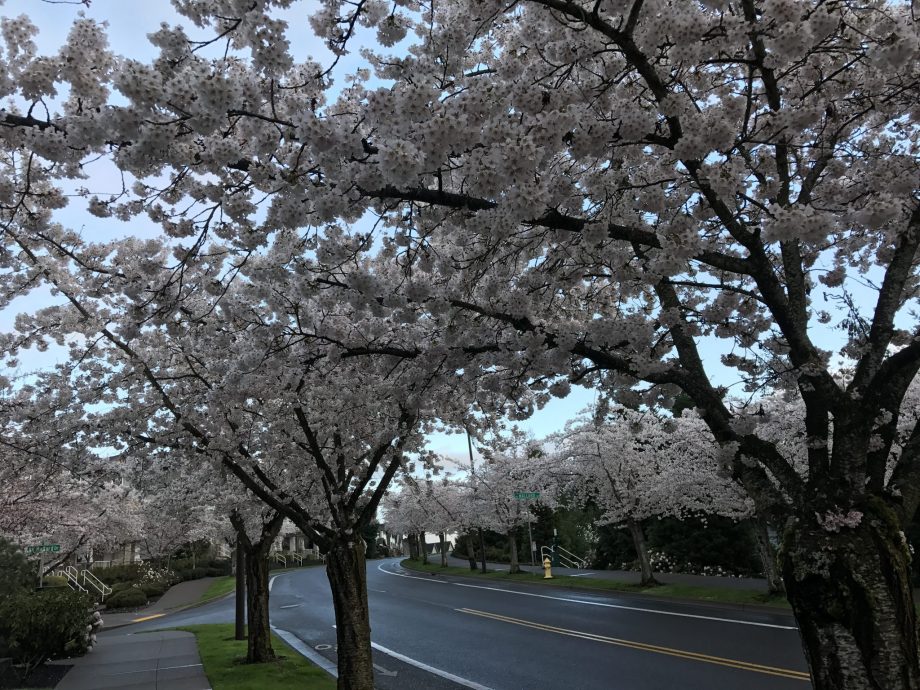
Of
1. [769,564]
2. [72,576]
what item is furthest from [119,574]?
[769,564]

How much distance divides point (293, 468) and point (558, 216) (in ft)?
25.0

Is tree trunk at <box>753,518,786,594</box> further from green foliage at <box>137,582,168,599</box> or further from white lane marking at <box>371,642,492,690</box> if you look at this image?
green foliage at <box>137,582,168,599</box>

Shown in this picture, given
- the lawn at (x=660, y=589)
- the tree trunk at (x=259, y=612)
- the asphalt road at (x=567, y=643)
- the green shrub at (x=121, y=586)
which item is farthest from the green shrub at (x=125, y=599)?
the tree trunk at (x=259, y=612)

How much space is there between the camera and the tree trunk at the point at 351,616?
784cm

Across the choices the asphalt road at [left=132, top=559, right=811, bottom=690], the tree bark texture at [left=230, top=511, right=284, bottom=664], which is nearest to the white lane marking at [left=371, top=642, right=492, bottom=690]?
the asphalt road at [left=132, top=559, right=811, bottom=690]

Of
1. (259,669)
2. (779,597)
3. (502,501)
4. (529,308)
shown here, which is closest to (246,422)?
(259,669)

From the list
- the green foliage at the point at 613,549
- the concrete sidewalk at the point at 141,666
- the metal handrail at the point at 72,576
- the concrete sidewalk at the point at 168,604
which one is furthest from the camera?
the metal handrail at the point at 72,576

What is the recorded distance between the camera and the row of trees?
374 cm

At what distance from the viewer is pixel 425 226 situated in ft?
17.2

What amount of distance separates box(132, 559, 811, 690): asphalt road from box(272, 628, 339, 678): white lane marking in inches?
11.0

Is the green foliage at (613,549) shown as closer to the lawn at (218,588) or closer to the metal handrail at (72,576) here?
the lawn at (218,588)

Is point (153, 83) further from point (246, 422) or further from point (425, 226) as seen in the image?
point (246, 422)

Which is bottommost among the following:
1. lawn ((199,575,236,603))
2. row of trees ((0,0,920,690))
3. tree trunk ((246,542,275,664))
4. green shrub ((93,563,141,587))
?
lawn ((199,575,236,603))

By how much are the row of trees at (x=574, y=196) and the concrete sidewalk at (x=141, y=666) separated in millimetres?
6641
